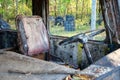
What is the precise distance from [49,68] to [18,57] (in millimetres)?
562

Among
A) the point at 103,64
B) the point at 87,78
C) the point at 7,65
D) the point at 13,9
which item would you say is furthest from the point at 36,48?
the point at 13,9

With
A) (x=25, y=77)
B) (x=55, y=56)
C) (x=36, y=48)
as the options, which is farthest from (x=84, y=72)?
(x=55, y=56)

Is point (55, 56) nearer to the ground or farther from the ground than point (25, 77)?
nearer to the ground

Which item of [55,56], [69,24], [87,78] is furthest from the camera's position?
[69,24]

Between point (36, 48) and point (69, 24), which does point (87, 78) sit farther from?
point (69, 24)

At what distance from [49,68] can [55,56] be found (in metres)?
1.49

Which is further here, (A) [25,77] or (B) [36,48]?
(B) [36,48]

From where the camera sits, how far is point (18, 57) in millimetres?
2664

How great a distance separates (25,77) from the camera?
2051mm

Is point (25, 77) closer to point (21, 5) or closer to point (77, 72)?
point (77, 72)

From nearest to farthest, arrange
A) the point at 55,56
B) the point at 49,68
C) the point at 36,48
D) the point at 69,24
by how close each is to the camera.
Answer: the point at 49,68 → the point at 36,48 → the point at 55,56 → the point at 69,24

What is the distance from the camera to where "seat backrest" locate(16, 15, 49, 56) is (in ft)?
10.7

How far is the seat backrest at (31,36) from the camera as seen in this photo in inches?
129

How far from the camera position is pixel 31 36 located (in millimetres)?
3365
